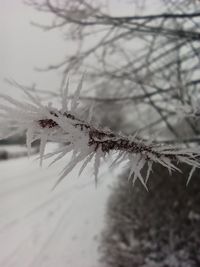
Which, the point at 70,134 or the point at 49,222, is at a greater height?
the point at 70,134

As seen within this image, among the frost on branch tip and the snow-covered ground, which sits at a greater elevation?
the frost on branch tip

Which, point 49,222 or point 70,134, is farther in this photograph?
point 49,222

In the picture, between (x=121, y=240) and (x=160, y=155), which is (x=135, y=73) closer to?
(x=121, y=240)

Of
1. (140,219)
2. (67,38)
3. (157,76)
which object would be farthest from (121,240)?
(67,38)

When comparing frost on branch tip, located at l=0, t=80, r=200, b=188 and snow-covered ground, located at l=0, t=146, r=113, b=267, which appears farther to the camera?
snow-covered ground, located at l=0, t=146, r=113, b=267
